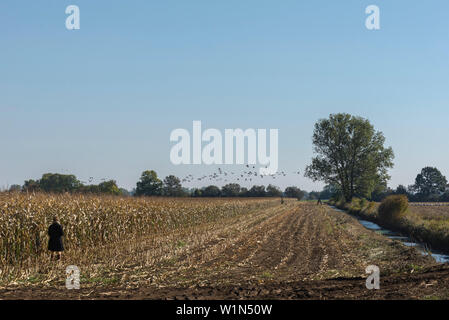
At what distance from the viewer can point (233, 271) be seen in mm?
16016

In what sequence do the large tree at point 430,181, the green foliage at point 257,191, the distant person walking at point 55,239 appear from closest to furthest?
the distant person walking at point 55,239 → the green foliage at point 257,191 → the large tree at point 430,181

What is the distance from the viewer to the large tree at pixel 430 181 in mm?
169875

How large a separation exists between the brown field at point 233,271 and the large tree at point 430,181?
16075cm

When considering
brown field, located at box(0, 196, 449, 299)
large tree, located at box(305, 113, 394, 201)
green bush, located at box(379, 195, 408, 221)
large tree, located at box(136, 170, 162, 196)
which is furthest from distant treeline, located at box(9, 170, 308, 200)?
brown field, located at box(0, 196, 449, 299)

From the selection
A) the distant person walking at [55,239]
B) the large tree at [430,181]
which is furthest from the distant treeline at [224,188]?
the distant person walking at [55,239]

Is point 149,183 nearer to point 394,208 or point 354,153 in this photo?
point 354,153

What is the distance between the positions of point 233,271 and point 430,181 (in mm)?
177650

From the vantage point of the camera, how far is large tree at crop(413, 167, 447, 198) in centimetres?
16988

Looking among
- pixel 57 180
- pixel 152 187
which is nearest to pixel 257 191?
pixel 152 187

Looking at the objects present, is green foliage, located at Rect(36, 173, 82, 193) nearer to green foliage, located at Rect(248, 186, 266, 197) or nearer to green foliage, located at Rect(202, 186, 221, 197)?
green foliage, located at Rect(202, 186, 221, 197)

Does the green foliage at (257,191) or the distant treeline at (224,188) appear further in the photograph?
the green foliage at (257,191)

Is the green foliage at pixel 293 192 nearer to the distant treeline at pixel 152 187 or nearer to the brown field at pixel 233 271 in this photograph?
the distant treeline at pixel 152 187

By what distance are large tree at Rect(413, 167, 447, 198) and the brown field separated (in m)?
161
